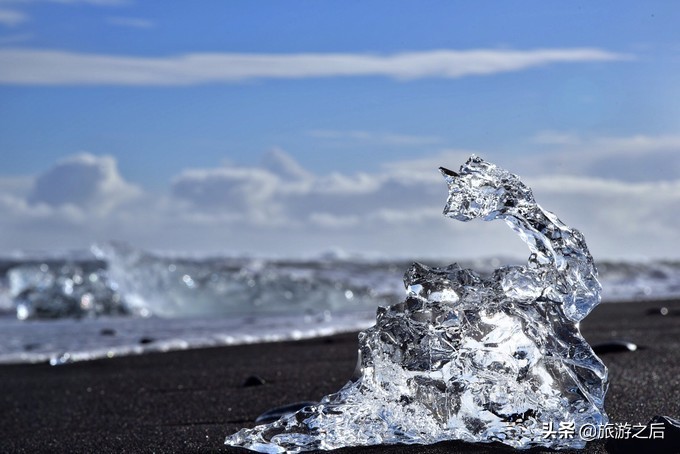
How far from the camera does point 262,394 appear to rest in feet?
11.4

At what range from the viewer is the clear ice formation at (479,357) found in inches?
86.0

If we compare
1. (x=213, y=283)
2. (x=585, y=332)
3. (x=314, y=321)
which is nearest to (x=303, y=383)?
(x=585, y=332)

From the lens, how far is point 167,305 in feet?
33.4

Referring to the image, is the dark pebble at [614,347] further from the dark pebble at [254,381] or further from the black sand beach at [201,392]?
the dark pebble at [254,381]

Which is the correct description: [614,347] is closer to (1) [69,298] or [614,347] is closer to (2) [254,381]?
(2) [254,381]

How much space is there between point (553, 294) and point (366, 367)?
0.54 metres

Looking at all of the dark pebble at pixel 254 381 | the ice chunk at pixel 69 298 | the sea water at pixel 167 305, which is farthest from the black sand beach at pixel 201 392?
the ice chunk at pixel 69 298

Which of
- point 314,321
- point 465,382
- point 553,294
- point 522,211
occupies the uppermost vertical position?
point 522,211

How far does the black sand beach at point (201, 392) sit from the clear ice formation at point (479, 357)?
2.9 inches

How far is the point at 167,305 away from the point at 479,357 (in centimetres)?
834

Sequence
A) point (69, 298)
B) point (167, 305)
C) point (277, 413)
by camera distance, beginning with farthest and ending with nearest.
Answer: point (167, 305) → point (69, 298) → point (277, 413)

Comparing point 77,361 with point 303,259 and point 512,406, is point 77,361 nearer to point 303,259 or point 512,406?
point 512,406

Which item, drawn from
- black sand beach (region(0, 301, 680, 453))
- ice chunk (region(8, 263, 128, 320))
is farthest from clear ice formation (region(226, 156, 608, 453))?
ice chunk (region(8, 263, 128, 320))

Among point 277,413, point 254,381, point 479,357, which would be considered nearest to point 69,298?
point 254,381
